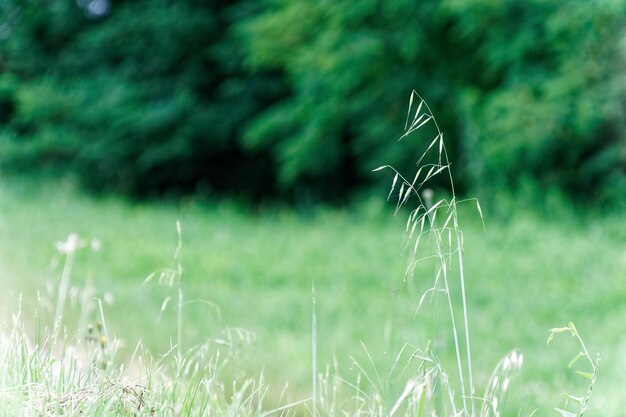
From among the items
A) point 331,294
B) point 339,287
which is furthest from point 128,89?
point 331,294

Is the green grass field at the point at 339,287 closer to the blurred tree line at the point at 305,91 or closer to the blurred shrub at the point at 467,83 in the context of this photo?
the blurred shrub at the point at 467,83

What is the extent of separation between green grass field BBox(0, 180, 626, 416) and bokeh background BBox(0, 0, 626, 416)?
0.07ft

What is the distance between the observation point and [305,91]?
Result: 27.0ft

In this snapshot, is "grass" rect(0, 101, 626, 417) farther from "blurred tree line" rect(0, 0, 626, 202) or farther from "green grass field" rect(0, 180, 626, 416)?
"blurred tree line" rect(0, 0, 626, 202)

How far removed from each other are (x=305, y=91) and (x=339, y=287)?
3708 millimetres

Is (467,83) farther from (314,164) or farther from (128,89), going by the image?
(128,89)

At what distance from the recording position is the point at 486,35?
7.57m

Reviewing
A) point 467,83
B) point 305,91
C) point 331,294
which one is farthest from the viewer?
point 305,91

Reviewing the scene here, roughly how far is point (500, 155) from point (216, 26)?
4.48 meters

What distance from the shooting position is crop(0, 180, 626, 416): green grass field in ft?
11.6

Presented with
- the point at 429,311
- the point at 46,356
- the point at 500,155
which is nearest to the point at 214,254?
the point at 429,311

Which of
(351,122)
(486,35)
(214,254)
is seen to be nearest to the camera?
(214,254)

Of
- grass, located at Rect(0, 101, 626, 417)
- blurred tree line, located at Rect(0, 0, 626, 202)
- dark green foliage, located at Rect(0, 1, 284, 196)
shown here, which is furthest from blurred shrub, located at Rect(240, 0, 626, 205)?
dark green foliage, located at Rect(0, 1, 284, 196)

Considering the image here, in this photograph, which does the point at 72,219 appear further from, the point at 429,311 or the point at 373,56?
the point at 429,311
